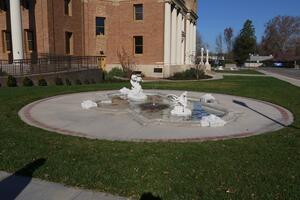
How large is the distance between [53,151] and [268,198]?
398cm

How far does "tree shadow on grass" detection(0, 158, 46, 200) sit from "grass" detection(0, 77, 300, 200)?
5.1 inches

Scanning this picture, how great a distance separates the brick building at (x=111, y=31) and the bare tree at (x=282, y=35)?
286 feet

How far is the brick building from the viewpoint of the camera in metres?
29.4

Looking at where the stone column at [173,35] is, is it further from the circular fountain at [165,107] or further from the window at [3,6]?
the circular fountain at [165,107]

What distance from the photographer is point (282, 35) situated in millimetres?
118750

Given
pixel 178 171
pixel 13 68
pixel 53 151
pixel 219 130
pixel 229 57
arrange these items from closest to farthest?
pixel 178 171 < pixel 53 151 < pixel 219 130 < pixel 13 68 < pixel 229 57

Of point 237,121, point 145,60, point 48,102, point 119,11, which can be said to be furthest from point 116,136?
point 119,11

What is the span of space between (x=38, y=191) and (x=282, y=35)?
128 metres

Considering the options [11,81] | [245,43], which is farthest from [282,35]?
[11,81]

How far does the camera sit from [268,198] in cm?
428

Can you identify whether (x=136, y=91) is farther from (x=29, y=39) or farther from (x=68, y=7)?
(x=68, y=7)

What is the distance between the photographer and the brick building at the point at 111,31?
29.4 m

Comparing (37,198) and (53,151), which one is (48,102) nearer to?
(53,151)

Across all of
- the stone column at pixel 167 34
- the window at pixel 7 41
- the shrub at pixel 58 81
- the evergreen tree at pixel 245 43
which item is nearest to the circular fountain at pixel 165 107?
the shrub at pixel 58 81
